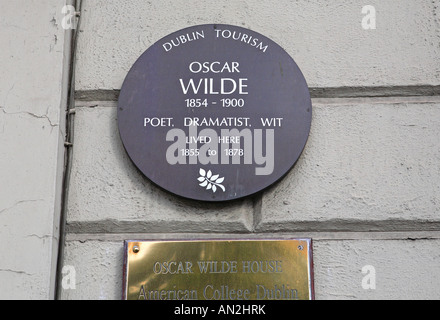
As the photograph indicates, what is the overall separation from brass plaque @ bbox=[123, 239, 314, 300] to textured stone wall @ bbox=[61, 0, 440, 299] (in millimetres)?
54

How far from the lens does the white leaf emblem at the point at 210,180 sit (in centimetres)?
230

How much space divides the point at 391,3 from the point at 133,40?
1010mm

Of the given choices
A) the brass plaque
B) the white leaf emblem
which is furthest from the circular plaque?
the brass plaque

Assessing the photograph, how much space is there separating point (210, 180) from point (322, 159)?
414mm

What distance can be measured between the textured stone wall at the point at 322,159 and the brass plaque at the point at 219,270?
0.18 ft

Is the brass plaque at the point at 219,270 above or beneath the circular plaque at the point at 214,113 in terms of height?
beneath

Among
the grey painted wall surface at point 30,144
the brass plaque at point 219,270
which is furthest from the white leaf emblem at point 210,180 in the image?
the grey painted wall surface at point 30,144

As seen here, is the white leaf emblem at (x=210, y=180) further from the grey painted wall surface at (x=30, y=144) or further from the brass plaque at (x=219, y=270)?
the grey painted wall surface at (x=30, y=144)

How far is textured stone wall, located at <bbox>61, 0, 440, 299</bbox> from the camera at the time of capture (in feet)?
7.39

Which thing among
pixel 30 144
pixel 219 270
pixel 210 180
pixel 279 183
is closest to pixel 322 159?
pixel 279 183

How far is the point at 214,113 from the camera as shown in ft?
7.84

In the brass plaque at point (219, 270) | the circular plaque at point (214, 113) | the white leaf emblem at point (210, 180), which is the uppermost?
the circular plaque at point (214, 113)

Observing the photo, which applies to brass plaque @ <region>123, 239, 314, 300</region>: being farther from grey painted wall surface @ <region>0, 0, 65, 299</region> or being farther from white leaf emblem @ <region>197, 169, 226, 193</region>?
grey painted wall surface @ <region>0, 0, 65, 299</region>
